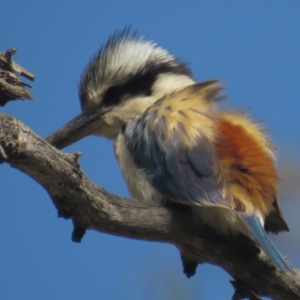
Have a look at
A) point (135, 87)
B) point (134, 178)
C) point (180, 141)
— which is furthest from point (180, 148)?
point (135, 87)

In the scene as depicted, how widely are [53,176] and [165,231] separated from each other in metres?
0.62

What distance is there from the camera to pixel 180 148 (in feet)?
11.1

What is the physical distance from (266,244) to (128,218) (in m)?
0.59

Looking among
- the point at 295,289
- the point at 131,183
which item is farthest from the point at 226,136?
the point at 295,289

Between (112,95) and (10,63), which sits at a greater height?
(112,95)

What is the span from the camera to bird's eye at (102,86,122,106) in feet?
13.3

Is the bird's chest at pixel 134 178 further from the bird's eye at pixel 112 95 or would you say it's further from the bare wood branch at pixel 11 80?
Result: the bare wood branch at pixel 11 80

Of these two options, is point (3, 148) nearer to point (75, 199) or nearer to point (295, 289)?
point (75, 199)

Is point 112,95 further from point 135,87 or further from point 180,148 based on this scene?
point 180,148

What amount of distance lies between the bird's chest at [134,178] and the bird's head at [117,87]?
0.29 meters

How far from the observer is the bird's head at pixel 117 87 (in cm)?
400

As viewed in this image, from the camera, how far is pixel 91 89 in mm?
4109

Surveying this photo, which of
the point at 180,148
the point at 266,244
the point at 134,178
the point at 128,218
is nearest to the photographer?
the point at 128,218

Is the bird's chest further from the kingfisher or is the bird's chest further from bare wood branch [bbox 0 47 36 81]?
bare wood branch [bbox 0 47 36 81]
